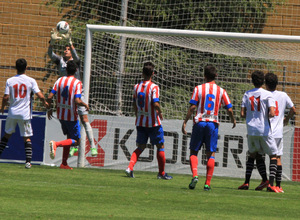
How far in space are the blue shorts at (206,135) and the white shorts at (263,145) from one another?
0.90 metres

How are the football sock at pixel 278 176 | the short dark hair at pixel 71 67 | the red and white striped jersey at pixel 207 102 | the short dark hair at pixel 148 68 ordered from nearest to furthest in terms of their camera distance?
the red and white striped jersey at pixel 207 102 < the football sock at pixel 278 176 < the short dark hair at pixel 148 68 < the short dark hair at pixel 71 67

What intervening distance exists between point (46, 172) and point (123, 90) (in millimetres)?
3188

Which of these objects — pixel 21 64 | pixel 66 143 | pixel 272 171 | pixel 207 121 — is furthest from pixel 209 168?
pixel 21 64

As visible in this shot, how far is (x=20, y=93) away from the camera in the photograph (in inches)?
423

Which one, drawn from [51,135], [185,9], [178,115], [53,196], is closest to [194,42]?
[178,115]

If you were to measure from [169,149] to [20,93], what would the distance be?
3.22 metres

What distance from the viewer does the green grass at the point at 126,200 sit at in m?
5.97

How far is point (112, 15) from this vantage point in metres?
14.9

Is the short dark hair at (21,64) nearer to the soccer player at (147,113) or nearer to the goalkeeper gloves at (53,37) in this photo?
the goalkeeper gloves at (53,37)

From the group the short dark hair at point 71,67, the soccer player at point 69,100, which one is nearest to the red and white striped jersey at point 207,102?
the soccer player at point 69,100

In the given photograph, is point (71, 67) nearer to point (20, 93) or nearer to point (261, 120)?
point (20, 93)

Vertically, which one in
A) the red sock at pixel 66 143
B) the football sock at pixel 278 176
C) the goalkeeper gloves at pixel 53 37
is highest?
the goalkeeper gloves at pixel 53 37

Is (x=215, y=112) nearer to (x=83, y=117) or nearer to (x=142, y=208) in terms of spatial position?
(x=142, y=208)

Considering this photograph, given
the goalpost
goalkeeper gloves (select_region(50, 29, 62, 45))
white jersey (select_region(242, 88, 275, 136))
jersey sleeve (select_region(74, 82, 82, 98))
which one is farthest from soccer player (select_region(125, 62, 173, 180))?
goalkeeper gloves (select_region(50, 29, 62, 45))
